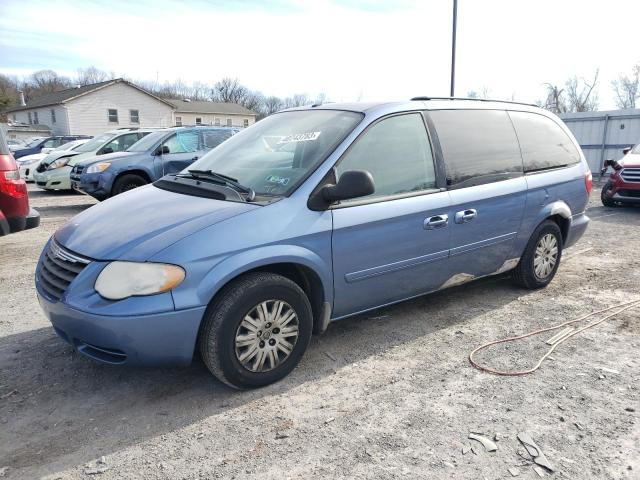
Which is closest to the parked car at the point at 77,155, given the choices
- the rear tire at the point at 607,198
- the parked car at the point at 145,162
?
the parked car at the point at 145,162

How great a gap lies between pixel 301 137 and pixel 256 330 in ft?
5.02

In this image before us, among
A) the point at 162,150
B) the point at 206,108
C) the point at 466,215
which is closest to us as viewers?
the point at 466,215

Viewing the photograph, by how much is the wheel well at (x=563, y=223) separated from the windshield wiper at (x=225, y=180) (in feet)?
10.9

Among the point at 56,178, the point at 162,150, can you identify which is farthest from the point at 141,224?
the point at 56,178

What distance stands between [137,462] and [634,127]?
61.8ft

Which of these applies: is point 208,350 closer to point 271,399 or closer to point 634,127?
point 271,399

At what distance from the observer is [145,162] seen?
10.1 metres

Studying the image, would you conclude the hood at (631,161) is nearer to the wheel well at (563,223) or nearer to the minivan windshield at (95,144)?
the wheel well at (563,223)

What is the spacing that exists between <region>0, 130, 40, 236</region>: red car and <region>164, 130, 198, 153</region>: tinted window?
4817mm

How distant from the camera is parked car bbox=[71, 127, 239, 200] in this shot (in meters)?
9.81

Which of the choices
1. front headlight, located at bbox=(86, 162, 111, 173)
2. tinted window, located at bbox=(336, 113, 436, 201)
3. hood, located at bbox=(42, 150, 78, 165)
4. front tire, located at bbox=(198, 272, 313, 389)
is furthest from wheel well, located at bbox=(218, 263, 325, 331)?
hood, located at bbox=(42, 150, 78, 165)

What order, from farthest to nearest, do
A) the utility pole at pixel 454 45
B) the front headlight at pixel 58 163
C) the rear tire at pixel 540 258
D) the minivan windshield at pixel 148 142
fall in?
the utility pole at pixel 454 45 < the front headlight at pixel 58 163 < the minivan windshield at pixel 148 142 < the rear tire at pixel 540 258

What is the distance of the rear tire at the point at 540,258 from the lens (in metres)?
4.96

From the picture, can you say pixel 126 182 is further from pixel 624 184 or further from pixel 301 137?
pixel 624 184
